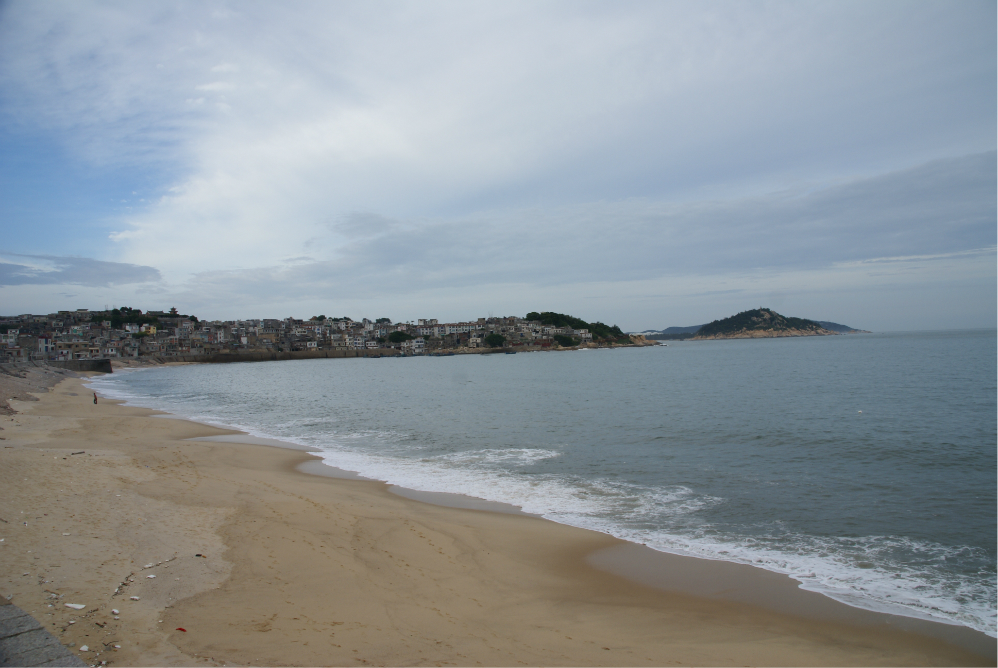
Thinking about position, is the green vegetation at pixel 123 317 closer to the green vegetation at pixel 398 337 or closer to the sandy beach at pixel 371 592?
the green vegetation at pixel 398 337

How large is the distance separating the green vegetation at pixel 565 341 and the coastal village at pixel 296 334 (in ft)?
0.80

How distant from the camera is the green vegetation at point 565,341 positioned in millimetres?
152600

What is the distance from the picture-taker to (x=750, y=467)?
44.1 feet

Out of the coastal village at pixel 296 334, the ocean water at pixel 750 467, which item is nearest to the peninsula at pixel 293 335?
the coastal village at pixel 296 334

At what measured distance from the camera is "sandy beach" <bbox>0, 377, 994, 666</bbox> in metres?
4.59

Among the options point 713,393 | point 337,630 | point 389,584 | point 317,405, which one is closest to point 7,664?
point 337,630

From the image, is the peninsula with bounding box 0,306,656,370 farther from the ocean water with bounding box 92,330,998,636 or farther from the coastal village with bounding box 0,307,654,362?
the ocean water with bounding box 92,330,998,636

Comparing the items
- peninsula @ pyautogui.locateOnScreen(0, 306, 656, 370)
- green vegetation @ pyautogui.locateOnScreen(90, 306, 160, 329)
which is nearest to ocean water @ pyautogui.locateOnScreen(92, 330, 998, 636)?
peninsula @ pyautogui.locateOnScreen(0, 306, 656, 370)

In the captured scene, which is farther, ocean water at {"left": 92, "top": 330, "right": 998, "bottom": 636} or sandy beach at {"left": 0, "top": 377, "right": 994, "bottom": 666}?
ocean water at {"left": 92, "top": 330, "right": 998, "bottom": 636}

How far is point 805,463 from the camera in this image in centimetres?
1385

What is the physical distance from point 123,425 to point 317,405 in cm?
1231

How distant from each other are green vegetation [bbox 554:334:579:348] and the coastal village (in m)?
0.24

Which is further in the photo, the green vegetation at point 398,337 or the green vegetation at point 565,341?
the green vegetation at point 398,337

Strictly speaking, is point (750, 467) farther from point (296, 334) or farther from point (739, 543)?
point (296, 334)
